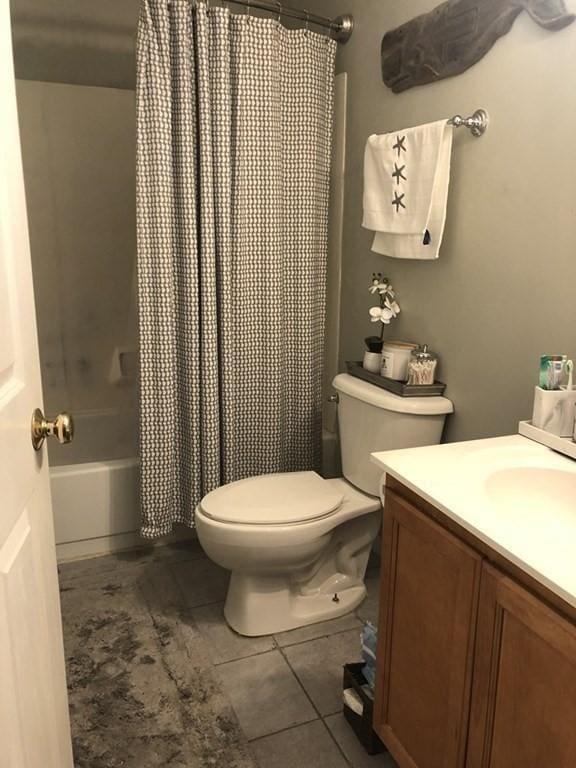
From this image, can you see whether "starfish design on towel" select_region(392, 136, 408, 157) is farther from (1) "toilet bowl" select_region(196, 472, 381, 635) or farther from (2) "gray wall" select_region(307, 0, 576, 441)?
(1) "toilet bowl" select_region(196, 472, 381, 635)

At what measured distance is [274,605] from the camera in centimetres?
200

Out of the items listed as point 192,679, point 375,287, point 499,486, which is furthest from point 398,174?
point 192,679

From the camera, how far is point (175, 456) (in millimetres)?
2291

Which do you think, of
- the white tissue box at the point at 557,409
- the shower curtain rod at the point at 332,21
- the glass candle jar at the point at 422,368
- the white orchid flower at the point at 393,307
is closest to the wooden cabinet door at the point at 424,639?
the white tissue box at the point at 557,409

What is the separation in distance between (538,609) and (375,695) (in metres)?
0.67

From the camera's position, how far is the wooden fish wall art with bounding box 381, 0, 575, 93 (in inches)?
57.2

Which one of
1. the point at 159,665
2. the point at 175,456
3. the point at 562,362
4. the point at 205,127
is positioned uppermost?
the point at 205,127

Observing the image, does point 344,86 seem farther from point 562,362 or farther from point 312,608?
point 312,608

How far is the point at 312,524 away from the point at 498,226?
3.25ft

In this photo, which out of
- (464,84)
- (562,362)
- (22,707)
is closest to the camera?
(22,707)

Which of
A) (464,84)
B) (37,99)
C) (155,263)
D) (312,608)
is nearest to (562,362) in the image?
(464,84)

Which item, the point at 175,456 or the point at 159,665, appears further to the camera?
the point at 175,456

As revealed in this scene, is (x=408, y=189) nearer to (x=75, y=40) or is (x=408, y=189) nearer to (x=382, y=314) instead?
(x=382, y=314)

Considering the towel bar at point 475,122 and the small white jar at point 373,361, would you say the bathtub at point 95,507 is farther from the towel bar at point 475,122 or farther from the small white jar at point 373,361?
the towel bar at point 475,122
